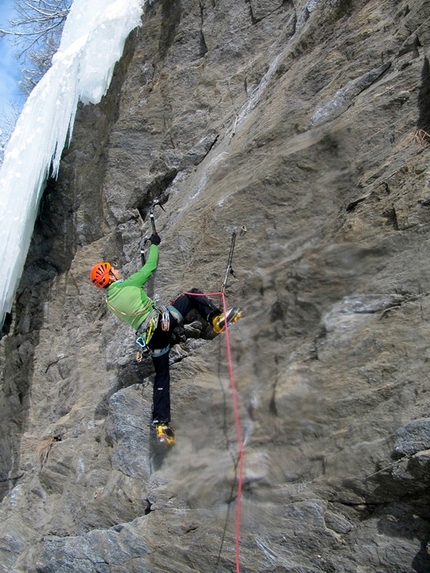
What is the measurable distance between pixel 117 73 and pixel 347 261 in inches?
233

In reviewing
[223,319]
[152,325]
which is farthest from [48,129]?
[223,319]

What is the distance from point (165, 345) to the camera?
440 cm

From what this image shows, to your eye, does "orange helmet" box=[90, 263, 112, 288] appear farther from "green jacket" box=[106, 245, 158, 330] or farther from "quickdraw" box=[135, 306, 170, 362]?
"quickdraw" box=[135, 306, 170, 362]

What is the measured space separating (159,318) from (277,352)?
1.03 m

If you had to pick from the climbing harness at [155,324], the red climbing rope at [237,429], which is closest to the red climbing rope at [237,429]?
the red climbing rope at [237,429]

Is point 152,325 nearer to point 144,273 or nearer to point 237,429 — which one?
point 144,273

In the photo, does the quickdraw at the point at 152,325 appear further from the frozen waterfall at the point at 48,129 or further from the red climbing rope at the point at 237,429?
the frozen waterfall at the point at 48,129

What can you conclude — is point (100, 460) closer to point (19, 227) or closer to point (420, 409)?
point (420, 409)

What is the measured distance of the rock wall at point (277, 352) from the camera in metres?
3.13

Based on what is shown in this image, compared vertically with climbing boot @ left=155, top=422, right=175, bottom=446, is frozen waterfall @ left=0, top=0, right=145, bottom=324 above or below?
above

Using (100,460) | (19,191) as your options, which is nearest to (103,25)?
A: (19,191)

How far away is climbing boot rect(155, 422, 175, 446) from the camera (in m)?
4.13

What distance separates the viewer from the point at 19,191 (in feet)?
27.1

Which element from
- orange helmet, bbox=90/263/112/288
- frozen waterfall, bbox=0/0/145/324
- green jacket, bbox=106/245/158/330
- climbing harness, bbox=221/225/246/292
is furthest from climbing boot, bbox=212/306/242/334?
frozen waterfall, bbox=0/0/145/324
